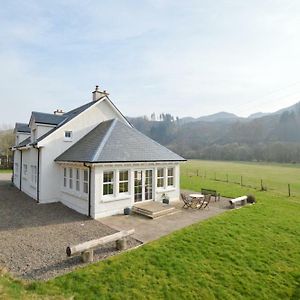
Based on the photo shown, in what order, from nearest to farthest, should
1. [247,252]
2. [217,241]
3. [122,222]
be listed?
[247,252], [217,241], [122,222]

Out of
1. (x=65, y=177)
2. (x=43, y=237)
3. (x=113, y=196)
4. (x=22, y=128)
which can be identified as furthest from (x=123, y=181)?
(x=22, y=128)

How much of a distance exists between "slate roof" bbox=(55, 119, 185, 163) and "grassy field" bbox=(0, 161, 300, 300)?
585cm

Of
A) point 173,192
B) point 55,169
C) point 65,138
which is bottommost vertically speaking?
point 173,192

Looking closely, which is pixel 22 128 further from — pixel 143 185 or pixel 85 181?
pixel 143 185

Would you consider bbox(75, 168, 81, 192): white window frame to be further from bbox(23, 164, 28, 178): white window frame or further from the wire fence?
the wire fence

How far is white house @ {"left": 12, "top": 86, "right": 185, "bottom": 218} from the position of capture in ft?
45.7

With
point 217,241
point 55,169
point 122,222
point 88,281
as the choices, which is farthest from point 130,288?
point 55,169

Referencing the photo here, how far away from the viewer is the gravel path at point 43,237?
7.97 m

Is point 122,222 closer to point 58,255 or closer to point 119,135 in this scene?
point 58,255

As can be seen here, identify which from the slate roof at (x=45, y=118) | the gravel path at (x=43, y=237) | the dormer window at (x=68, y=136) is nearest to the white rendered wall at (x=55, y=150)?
the dormer window at (x=68, y=136)

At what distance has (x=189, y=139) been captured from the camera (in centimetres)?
17975

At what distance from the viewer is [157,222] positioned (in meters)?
12.7

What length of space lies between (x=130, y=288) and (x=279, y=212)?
40.7 ft

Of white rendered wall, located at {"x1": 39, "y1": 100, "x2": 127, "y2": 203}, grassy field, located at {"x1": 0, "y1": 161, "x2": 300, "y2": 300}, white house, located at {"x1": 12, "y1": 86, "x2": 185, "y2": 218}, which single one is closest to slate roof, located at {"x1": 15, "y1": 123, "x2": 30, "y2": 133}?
white house, located at {"x1": 12, "y1": 86, "x2": 185, "y2": 218}
